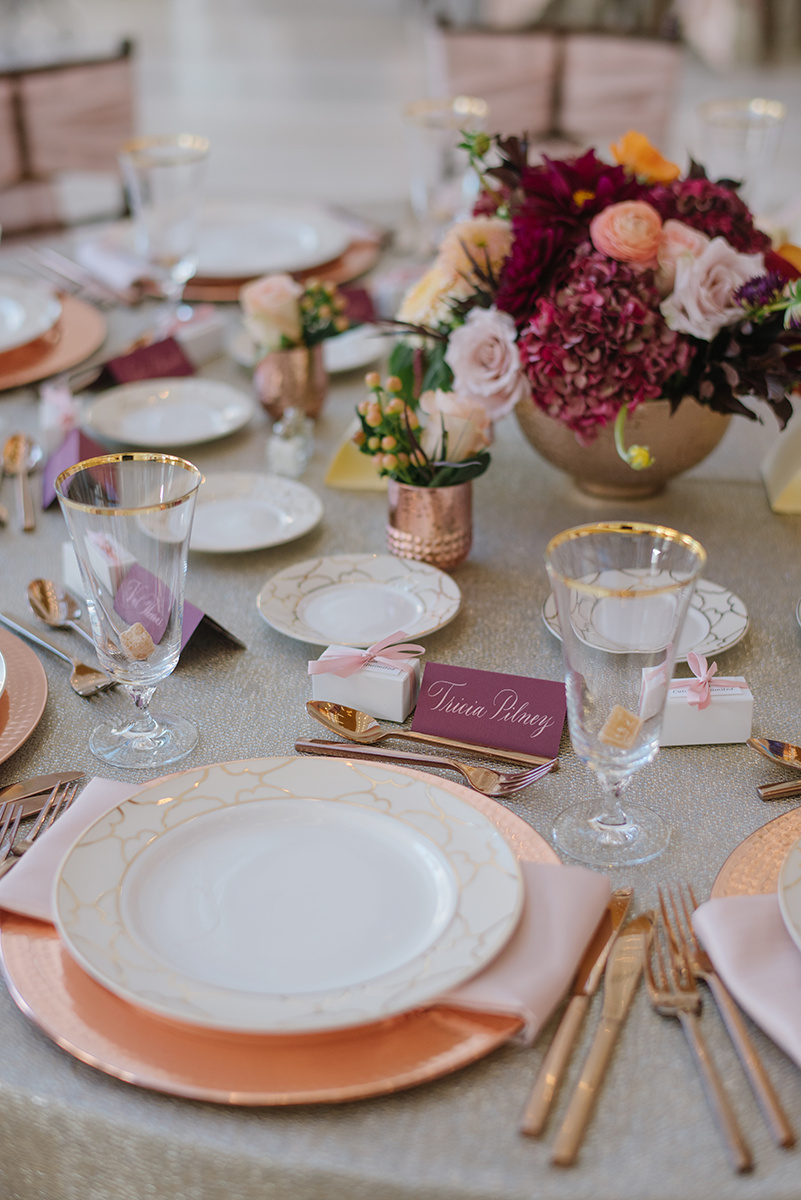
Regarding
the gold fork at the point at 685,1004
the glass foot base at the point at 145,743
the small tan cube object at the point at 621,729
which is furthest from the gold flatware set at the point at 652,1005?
the glass foot base at the point at 145,743

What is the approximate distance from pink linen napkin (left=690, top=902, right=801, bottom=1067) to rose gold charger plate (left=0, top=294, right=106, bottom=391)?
131cm

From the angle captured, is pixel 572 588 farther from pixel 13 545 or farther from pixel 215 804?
pixel 13 545

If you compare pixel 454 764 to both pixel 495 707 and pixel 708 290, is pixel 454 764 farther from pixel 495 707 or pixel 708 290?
pixel 708 290

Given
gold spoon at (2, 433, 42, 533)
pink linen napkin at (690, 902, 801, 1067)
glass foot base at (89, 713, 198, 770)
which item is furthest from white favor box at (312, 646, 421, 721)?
gold spoon at (2, 433, 42, 533)

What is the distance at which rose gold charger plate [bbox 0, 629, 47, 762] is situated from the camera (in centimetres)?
92

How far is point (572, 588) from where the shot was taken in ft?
2.46

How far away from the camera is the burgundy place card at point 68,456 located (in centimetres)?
132

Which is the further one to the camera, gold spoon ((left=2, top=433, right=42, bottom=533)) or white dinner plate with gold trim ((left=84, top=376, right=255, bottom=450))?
white dinner plate with gold trim ((left=84, top=376, right=255, bottom=450))

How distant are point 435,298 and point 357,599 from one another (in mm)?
402

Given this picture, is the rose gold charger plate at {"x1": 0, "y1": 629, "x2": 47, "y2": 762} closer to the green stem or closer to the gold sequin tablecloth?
the gold sequin tablecloth

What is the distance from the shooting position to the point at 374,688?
956mm

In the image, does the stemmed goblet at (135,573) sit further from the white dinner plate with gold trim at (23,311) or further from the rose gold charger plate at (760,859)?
the white dinner plate with gold trim at (23,311)

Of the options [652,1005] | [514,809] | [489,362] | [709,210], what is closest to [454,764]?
[514,809]

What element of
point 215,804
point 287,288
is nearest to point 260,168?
point 287,288
